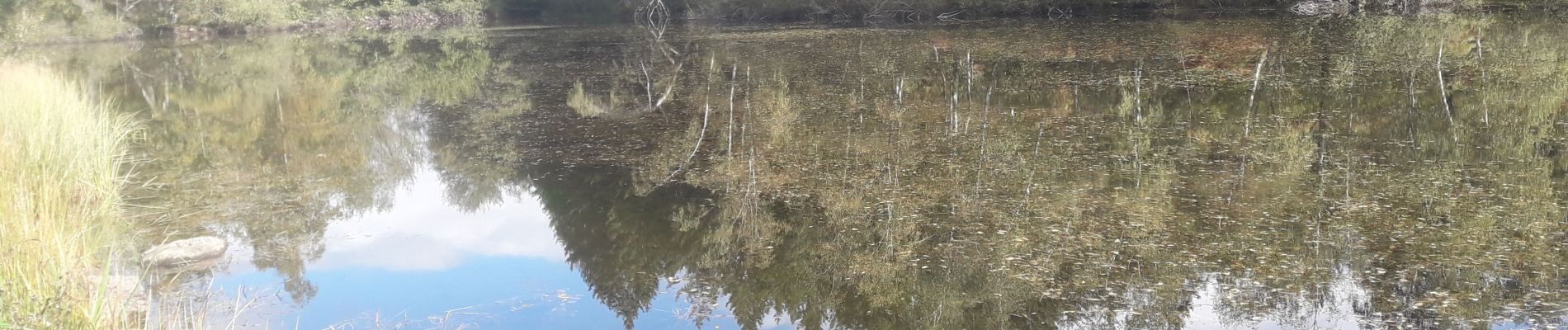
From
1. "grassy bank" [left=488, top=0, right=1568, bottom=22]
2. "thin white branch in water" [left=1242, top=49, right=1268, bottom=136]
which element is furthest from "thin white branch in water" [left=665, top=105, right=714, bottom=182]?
"grassy bank" [left=488, top=0, right=1568, bottom=22]

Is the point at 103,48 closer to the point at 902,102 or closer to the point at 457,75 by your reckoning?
the point at 457,75

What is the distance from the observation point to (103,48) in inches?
928

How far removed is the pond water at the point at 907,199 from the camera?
3.49 meters

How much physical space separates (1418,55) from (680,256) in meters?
9.08

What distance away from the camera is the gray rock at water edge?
4.15 m

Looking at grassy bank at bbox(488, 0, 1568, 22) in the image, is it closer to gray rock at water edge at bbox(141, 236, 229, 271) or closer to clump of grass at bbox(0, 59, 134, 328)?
clump of grass at bbox(0, 59, 134, 328)

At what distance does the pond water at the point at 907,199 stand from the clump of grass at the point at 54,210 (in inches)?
9.8

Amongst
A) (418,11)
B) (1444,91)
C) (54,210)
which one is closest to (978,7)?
(1444,91)

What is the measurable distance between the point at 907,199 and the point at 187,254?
319cm

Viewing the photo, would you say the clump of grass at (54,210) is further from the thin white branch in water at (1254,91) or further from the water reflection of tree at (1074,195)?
the thin white branch in water at (1254,91)

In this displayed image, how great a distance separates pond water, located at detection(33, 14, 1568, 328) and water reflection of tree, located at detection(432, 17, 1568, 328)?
0.07 feet

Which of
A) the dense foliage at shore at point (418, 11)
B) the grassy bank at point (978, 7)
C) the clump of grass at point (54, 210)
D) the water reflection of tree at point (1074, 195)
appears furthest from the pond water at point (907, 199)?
the dense foliage at shore at point (418, 11)

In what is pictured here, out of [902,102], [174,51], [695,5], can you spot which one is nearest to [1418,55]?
[902,102]

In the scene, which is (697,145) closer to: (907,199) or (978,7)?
(907,199)
